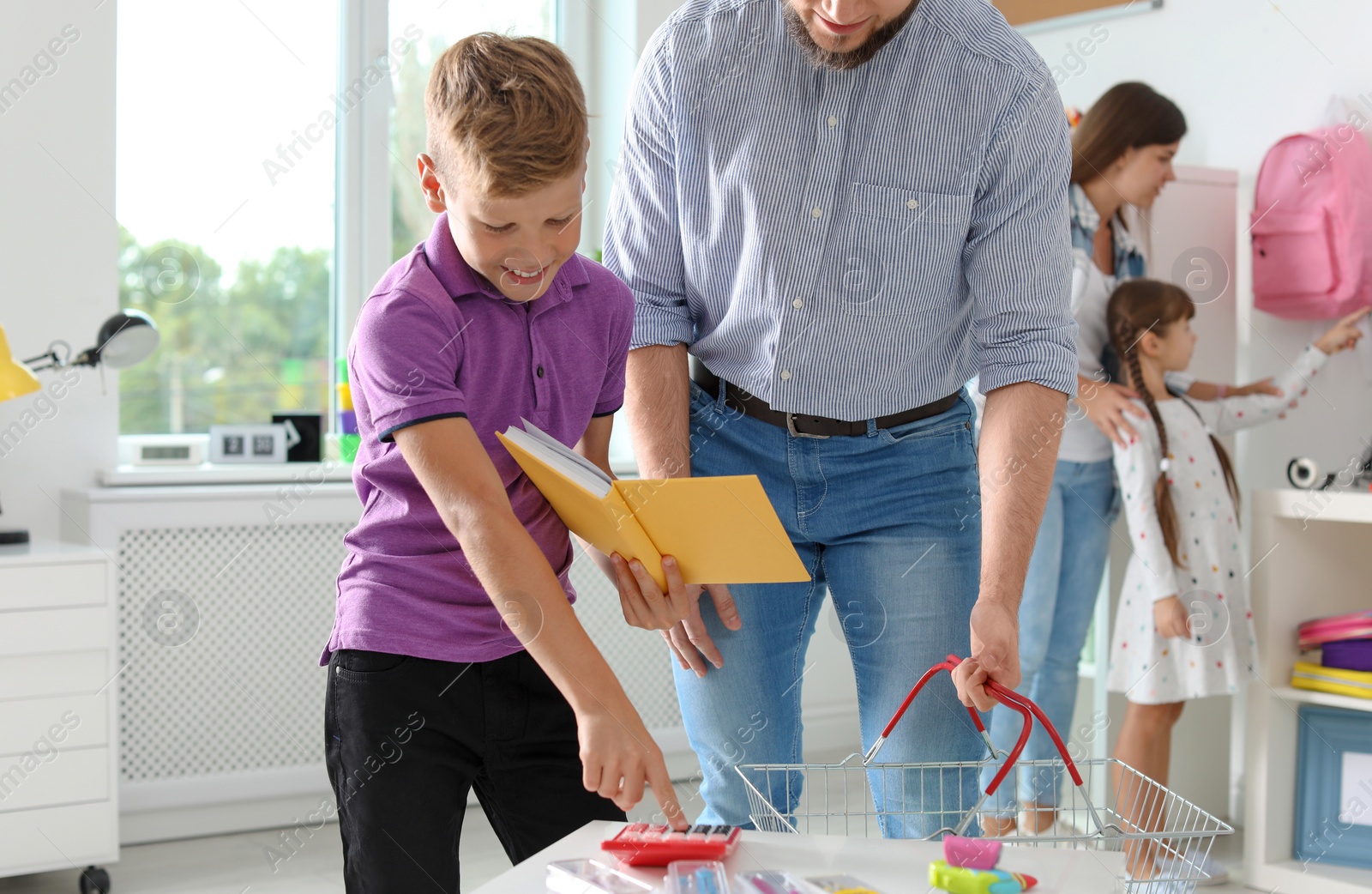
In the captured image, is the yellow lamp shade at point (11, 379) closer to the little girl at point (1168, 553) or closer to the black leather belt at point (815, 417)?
the black leather belt at point (815, 417)

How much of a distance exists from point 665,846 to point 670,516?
26 centimetres

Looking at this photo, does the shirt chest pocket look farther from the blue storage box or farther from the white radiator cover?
the white radiator cover

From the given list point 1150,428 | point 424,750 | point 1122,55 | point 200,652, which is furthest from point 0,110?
point 1122,55

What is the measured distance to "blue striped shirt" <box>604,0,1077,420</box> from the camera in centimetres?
130

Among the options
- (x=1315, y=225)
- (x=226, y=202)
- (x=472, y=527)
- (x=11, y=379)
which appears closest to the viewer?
(x=472, y=527)

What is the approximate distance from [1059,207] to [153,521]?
2.09m

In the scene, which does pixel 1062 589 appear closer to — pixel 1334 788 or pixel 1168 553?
pixel 1168 553

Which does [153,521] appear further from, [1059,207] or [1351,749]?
[1351,749]

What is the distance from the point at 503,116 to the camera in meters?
1.03

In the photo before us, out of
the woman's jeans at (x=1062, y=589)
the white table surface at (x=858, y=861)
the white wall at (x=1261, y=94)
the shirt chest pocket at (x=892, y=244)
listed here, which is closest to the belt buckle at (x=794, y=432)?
the shirt chest pocket at (x=892, y=244)

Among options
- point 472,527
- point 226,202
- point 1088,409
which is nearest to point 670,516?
point 472,527

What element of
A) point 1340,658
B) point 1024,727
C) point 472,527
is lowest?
point 1340,658

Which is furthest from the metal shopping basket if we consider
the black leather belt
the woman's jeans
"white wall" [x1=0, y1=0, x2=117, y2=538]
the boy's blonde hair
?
"white wall" [x1=0, y1=0, x2=117, y2=538]

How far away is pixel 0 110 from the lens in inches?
103
